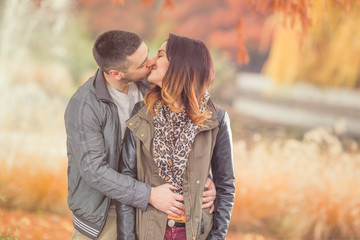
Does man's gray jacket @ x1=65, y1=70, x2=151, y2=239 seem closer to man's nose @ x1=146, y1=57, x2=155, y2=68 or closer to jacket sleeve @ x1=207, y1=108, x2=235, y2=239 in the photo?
man's nose @ x1=146, y1=57, x2=155, y2=68

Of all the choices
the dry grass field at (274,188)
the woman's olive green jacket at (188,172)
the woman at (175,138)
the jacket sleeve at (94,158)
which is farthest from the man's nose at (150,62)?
the dry grass field at (274,188)

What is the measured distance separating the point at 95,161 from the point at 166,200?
39 cm

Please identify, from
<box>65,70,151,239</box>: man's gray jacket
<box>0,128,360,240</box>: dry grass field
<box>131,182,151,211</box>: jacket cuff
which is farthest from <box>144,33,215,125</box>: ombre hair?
<box>0,128,360,240</box>: dry grass field

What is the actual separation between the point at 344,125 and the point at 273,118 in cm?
81

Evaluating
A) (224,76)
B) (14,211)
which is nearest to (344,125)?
(224,76)

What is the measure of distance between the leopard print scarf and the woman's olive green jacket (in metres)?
0.03

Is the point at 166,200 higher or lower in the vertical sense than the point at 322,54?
lower

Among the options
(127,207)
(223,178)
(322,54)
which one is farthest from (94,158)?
(322,54)

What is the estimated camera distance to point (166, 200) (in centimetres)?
178

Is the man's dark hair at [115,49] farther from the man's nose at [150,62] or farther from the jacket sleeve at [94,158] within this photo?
the jacket sleeve at [94,158]

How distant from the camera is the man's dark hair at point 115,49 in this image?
195 cm

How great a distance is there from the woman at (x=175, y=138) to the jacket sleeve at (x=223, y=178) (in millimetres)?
26

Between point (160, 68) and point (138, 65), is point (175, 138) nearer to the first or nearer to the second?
point (160, 68)

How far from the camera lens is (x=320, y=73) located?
14.6 ft
